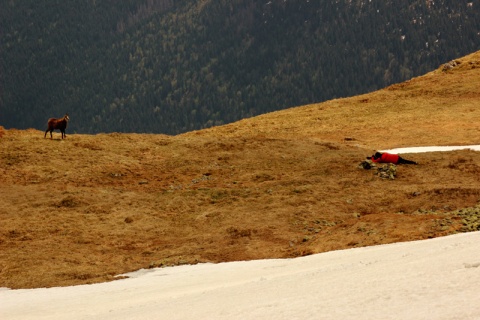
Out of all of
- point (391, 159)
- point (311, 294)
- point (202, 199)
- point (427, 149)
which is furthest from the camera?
point (427, 149)

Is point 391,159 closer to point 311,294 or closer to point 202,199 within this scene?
point 202,199

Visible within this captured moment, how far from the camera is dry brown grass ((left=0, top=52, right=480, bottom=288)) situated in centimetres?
2297

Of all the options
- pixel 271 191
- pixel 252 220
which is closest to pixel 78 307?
pixel 252 220

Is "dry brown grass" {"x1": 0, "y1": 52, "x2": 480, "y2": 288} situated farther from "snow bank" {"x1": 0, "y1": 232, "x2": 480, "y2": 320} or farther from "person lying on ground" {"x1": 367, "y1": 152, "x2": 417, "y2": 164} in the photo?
"snow bank" {"x1": 0, "y1": 232, "x2": 480, "y2": 320}

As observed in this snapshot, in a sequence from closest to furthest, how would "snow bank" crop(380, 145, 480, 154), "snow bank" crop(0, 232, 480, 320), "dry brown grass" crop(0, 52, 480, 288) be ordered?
1. "snow bank" crop(0, 232, 480, 320)
2. "dry brown grass" crop(0, 52, 480, 288)
3. "snow bank" crop(380, 145, 480, 154)

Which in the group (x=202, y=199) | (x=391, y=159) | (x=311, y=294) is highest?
(x=311, y=294)

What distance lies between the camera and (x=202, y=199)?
1206 inches

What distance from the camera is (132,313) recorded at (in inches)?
500

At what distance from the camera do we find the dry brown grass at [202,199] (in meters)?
23.0

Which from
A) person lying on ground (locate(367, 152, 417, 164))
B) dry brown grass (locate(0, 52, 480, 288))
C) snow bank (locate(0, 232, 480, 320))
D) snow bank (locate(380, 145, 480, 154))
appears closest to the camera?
snow bank (locate(0, 232, 480, 320))

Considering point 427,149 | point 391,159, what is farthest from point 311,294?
point 427,149

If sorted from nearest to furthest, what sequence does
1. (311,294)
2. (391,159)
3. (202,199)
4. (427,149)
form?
(311,294) < (202,199) < (391,159) < (427,149)

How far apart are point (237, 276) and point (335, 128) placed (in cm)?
3732

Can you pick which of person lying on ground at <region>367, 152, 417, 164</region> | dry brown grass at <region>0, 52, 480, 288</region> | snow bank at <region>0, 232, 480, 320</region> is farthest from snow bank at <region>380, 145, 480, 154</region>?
snow bank at <region>0, 232, 480, 320</region>
